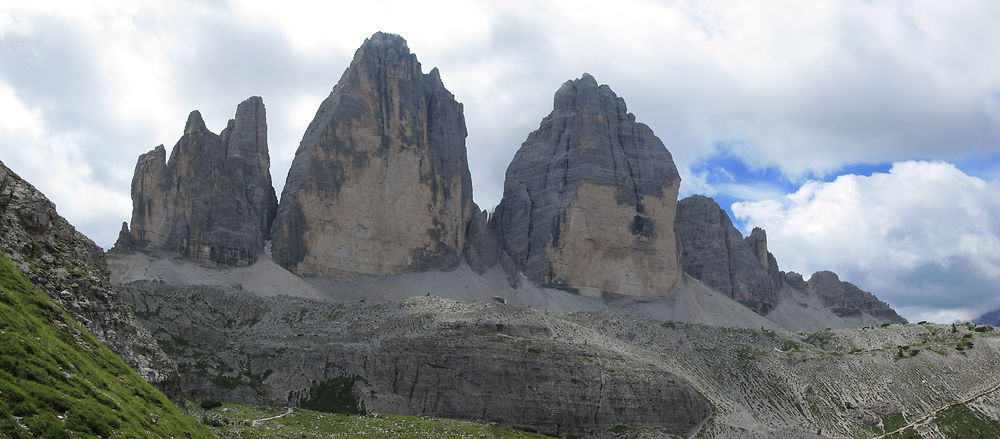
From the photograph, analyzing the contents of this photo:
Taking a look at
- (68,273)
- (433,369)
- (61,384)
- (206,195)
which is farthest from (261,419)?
(206,195)

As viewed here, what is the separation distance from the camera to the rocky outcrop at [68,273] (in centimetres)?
4394

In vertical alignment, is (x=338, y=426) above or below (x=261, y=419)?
below

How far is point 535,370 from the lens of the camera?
107m

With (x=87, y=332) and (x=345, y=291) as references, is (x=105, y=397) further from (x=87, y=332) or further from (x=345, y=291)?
(x=345, y=291)

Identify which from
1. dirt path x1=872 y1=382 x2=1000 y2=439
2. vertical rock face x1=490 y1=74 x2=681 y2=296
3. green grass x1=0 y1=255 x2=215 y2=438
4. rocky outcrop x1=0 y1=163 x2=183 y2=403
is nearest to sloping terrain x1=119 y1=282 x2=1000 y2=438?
dirt path x1=872 y1=382 x2=1000 y2=439

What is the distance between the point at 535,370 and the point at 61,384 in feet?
254

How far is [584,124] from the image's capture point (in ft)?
644

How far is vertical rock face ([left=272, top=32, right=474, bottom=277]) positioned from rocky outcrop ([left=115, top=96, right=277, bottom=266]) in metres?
6.38

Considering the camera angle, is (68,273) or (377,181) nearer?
(68,273)

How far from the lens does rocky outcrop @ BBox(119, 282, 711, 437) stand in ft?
337

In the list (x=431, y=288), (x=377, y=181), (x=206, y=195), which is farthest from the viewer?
(x=377, y=181)

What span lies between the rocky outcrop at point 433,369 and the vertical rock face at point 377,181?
44487mm

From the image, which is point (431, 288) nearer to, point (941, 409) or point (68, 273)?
point (941, 409)

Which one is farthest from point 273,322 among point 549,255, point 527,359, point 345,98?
point 549,255
